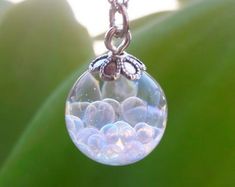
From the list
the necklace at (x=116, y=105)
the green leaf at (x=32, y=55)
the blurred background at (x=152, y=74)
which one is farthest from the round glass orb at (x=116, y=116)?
the green leaf at (x=32, y=55)

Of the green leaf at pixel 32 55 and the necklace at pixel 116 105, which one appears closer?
the necklace at pixel 116 105

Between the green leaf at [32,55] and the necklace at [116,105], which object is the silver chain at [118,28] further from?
the green leaf at [32,55]

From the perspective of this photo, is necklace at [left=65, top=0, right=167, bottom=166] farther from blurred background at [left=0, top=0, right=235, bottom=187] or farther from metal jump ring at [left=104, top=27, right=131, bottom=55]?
blurred background at [left=0, top=0, right=235, bottom=187]

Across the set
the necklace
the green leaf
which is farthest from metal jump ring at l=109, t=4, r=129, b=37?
the green leaf

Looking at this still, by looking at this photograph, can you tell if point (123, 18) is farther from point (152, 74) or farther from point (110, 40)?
point (152, 74)

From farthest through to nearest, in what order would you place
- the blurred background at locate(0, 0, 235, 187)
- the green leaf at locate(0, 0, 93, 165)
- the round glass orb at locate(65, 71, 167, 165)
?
the green leaf at locate(0, 0, 93, 165) < the blurred background at locate(0, 0, 235, 187) < the round glass orb at locate(65, 71, 167, 165)

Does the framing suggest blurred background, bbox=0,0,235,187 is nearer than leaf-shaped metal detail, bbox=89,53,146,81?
No
